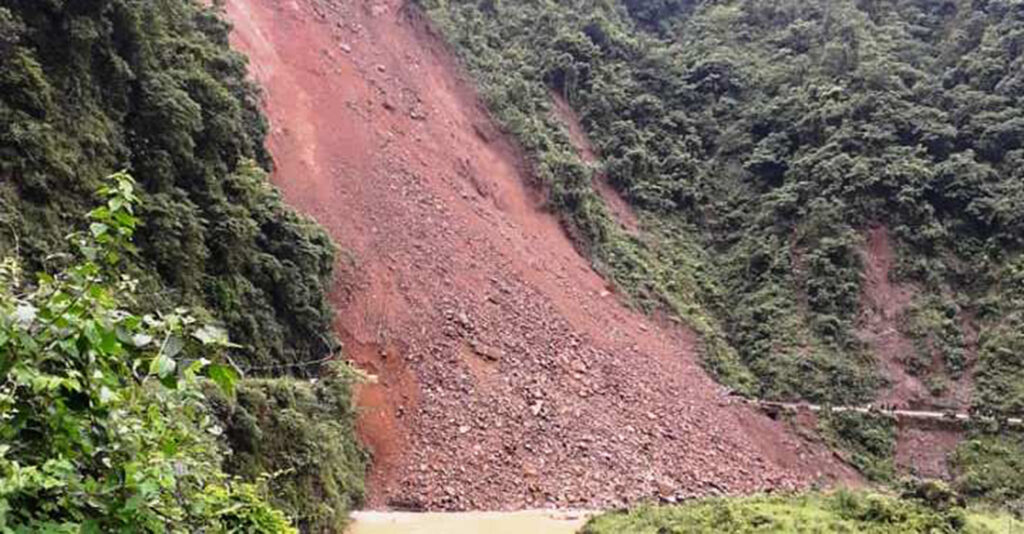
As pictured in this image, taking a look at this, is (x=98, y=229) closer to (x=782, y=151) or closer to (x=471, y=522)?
(x=471, y=522)

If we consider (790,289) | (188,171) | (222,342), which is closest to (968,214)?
(790,289)

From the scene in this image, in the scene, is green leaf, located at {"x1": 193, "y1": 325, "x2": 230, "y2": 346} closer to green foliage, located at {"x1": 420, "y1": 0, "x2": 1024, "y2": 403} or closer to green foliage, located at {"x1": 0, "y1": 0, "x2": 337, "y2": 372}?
green foliage, located at {"x1": 0, "y1": 0, "x2": 337, "y2": 372}

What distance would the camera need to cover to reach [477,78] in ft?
79.7

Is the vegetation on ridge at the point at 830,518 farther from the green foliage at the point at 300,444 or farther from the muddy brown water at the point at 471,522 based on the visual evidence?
the green foliage at the point at 300,444

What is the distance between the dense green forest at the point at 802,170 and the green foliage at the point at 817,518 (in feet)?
24.0

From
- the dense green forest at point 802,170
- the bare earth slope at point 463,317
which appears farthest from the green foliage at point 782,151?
the bare earth slope at point 463,317

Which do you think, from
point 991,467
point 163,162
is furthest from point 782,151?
point 163,162

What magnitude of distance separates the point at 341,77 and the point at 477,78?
4489 millimetres

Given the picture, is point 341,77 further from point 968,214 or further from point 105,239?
point 105,239

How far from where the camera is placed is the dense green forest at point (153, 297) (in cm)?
215

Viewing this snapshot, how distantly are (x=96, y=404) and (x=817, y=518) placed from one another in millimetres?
10533

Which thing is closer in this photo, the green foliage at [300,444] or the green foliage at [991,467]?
the green foliage at [300,444]

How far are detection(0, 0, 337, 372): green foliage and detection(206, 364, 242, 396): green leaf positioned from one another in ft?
25.9

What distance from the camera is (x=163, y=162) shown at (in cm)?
Answer: 1199
